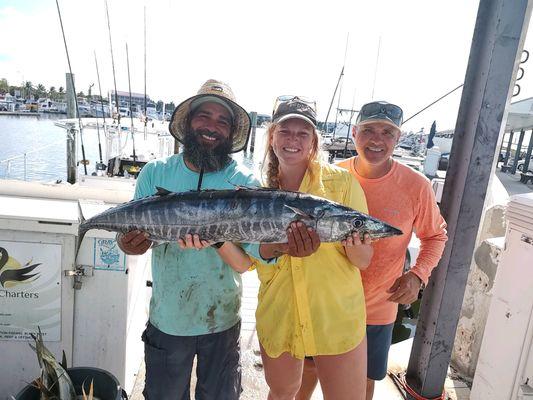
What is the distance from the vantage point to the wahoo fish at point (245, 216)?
208 centimetres

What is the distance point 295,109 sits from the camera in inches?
88.4

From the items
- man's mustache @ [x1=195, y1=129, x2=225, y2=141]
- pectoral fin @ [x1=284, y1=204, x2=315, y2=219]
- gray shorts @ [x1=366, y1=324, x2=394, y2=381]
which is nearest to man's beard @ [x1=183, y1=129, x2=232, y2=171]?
man's mustache @ [x1=195, y1=129, x2=225, y2=141]

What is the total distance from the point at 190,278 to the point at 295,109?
4.05ft

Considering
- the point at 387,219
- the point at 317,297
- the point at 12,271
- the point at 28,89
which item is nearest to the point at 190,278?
the point at 317,297

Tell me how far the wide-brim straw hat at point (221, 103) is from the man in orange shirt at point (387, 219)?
83cm

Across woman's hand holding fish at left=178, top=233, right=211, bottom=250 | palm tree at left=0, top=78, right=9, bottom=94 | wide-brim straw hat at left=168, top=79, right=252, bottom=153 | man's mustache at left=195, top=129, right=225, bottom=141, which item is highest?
palm tree at left=0, top=78, right=9, bottom=94

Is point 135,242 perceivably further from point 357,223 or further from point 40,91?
point 40,91

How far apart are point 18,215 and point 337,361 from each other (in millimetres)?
2188

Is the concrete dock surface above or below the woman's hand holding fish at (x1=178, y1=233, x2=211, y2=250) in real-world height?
below

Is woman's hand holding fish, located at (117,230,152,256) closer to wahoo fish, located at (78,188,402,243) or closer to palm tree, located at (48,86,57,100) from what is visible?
wahoo fish, located at (78,188,402,243)

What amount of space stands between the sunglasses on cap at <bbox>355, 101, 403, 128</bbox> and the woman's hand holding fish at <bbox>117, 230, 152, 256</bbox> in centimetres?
166

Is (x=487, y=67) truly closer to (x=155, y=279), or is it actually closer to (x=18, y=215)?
(x=155, y=279)

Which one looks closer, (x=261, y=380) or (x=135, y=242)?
(x=135, y=242)

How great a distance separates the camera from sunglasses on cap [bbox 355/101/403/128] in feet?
8.16
